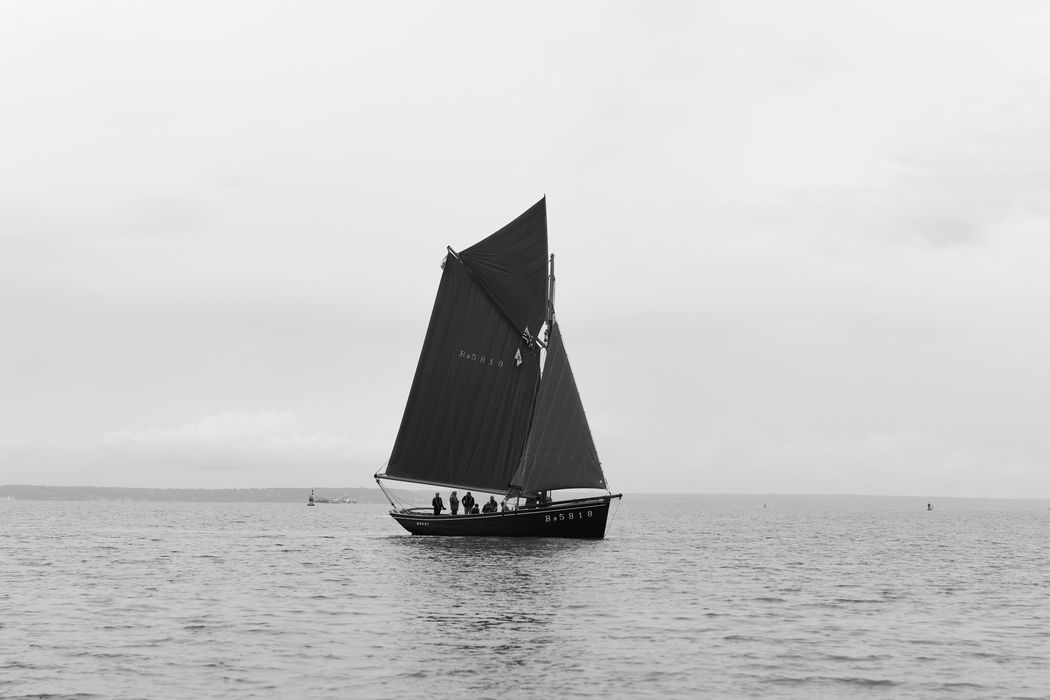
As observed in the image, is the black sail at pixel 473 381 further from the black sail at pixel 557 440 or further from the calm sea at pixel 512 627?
the calm sea at pixel 512 627

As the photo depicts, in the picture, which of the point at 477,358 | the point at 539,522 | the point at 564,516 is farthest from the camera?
the point at 564,516

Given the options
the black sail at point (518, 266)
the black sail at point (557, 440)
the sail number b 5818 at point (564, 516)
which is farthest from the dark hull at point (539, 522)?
the black sail at point (518, 266)

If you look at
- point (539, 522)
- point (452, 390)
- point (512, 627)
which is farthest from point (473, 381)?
point (512, 627)

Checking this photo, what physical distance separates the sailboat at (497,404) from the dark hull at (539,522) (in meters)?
0.09

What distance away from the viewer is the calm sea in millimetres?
25344

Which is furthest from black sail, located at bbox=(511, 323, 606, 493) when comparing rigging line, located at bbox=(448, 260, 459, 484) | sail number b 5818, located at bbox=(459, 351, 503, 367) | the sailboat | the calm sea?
the calm sea

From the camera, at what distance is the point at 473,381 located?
68062mm

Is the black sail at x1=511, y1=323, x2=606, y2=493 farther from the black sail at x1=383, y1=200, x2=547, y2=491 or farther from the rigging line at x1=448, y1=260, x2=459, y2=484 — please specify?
the rigging line at x1=448, y1=260, x2=459, y2=484

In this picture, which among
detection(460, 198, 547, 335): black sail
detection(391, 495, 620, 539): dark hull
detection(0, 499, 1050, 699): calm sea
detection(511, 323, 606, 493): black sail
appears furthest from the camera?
detection(460, 198, 547, 335): black sail

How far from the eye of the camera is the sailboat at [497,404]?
67.6 metres

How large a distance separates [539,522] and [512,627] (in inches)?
1376

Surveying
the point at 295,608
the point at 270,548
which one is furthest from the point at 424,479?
the point at 295,608

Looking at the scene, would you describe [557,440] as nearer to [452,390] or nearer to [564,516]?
[564,516]

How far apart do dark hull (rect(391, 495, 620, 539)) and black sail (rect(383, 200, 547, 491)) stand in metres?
2.21
